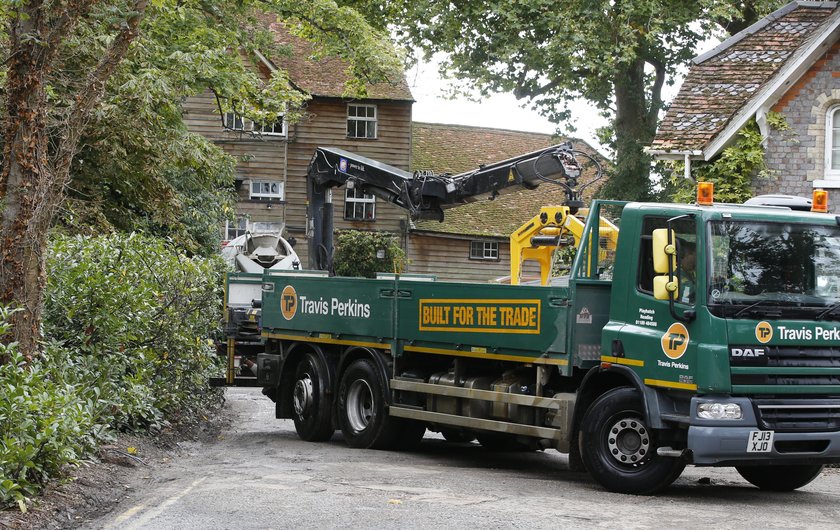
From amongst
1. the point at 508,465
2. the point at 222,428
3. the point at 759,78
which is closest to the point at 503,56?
the point at 759,78

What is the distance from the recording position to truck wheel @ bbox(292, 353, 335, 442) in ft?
51.0

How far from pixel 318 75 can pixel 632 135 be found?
50.9 feet

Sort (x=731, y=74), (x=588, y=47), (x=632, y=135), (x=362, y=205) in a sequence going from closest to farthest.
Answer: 1. (x=731, y=74)
2. (x=588, y=47)
3. (x=632, y=135)
4. (x=362, y=205)

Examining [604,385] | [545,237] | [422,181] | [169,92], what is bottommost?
[604,385]

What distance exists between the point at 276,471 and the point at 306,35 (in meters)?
16.2

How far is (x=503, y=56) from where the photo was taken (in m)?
29.0

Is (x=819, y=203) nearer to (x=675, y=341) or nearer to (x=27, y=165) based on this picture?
(x=675, y=341)

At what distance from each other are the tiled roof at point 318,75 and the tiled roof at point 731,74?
2020cm

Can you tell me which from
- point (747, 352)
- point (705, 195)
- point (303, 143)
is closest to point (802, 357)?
point (747, 352)

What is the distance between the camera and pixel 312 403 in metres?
→ 15.7

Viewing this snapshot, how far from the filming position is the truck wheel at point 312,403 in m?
15.5

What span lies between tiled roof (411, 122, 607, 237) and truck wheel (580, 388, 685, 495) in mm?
30594

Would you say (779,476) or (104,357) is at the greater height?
(104,357)

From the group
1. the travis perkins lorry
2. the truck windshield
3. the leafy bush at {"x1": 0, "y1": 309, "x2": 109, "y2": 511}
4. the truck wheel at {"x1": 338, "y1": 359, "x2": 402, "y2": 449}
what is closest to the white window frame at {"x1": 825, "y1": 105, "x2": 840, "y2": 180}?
the travis perkins lorry
